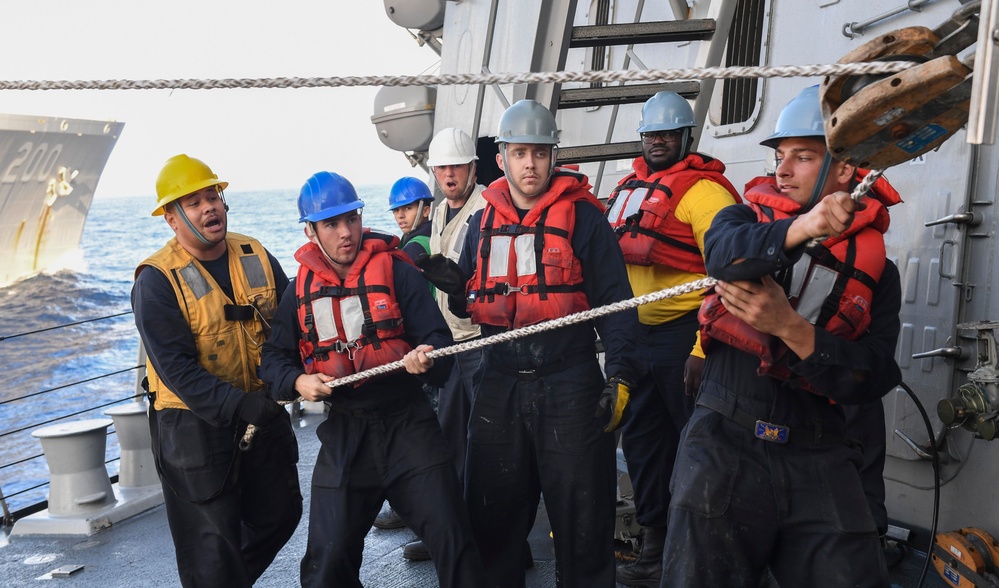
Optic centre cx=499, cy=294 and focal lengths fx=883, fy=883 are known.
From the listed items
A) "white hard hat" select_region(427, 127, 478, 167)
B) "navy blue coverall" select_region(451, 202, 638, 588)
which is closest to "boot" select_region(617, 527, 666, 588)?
"navy blue coverall" select_region(451, 202, 638, 588)

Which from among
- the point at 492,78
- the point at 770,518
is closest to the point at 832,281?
the point at 770,518

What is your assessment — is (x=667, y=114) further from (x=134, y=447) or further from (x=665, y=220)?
(x=134, y=447)

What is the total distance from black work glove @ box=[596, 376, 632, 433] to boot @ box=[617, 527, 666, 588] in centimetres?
121

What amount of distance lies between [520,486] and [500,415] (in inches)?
12.3

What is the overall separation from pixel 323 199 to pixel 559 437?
1356 millimetres

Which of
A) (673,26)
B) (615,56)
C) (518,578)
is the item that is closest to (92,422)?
(518,578)

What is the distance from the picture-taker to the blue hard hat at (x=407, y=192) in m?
6.21

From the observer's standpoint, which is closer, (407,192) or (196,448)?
(196,448)

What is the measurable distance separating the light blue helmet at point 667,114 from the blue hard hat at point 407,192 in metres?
2.21

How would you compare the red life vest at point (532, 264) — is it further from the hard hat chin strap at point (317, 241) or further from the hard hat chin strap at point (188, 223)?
the hard hat chin strap at point (188, 223)

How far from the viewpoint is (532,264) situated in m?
3.57

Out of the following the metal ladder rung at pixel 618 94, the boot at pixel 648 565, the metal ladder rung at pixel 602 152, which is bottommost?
the boot at pixel 648 565

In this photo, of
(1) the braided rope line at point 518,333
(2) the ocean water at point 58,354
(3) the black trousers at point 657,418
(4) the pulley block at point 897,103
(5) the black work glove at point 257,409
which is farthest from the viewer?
(2) the ocean water at point 58,354

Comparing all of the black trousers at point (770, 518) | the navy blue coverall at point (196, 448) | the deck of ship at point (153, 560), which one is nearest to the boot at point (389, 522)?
the deck of ship at point (153, 560)
